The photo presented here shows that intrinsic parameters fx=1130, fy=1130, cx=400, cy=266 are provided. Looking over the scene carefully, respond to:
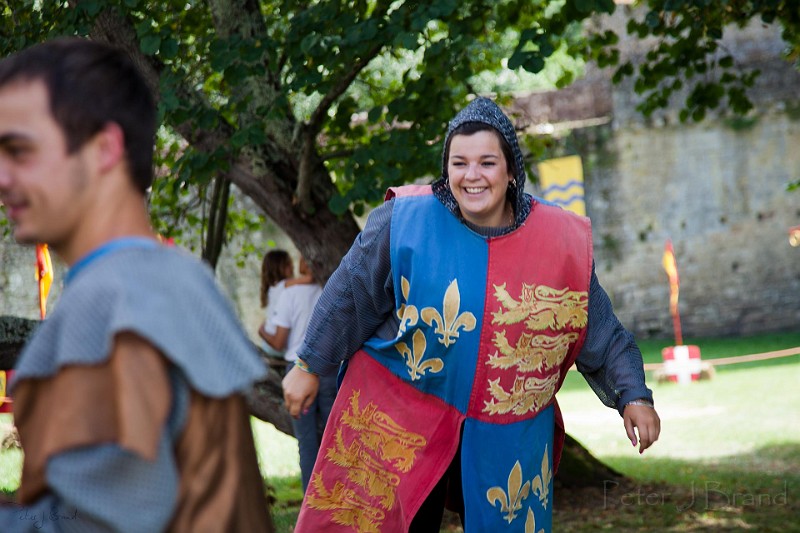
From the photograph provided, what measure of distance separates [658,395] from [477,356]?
9.93 meters

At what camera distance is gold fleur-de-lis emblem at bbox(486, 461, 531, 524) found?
11.7ft

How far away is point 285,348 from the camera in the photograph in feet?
24.2

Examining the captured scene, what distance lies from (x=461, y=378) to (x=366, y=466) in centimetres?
44

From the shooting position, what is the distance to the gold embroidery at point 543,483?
3646 millimetres

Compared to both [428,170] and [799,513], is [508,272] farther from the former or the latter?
[799,513]

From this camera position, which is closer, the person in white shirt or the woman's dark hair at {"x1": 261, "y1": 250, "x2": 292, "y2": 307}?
the person in white shirt

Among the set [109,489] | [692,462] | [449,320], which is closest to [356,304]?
[449,320]

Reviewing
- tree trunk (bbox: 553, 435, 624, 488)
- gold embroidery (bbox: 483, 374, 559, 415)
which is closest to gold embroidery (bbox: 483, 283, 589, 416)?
gold embroidery (bbox: 483, 374, 559, 415)

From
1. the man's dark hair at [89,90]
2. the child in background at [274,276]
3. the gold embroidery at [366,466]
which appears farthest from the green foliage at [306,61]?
the man's dark hair at [89,90]

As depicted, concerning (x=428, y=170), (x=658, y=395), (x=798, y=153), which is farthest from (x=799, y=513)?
(x=798, y=153)

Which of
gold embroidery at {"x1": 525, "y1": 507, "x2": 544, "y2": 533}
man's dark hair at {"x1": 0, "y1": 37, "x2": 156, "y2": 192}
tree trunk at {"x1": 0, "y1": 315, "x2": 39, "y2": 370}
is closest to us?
man's dark hair at {"x1": 0, "y1": 37, "x2": 156, "y2": 192}

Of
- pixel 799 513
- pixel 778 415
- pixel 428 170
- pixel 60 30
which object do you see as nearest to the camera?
pixel 60 30

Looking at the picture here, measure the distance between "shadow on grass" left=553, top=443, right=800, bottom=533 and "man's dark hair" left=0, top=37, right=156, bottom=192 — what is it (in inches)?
207

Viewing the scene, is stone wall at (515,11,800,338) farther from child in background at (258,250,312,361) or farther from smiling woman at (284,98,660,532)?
smiling woman at (284,98,660,532)
